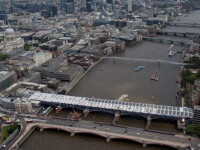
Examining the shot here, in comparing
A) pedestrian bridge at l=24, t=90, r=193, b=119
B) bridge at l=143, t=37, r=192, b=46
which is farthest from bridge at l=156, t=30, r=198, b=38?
pedestrian bridge at l=24, t=90, r=193, b=119

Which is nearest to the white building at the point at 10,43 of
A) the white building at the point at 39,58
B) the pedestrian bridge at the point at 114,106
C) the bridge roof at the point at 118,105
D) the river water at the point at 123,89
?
the white building at the point at 39,58

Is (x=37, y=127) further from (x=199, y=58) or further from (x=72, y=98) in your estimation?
(x=199, y=58)

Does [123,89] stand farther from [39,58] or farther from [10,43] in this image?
[10,43]

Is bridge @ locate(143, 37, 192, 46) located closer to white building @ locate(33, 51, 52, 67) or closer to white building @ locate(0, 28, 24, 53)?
white building @ locate(33, 51, 52, 67)

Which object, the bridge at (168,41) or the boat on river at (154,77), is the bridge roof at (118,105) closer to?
the boat on river at (154,77)

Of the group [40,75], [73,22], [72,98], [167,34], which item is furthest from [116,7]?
[72,98]

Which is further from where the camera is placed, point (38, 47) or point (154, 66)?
point (38, 47)
